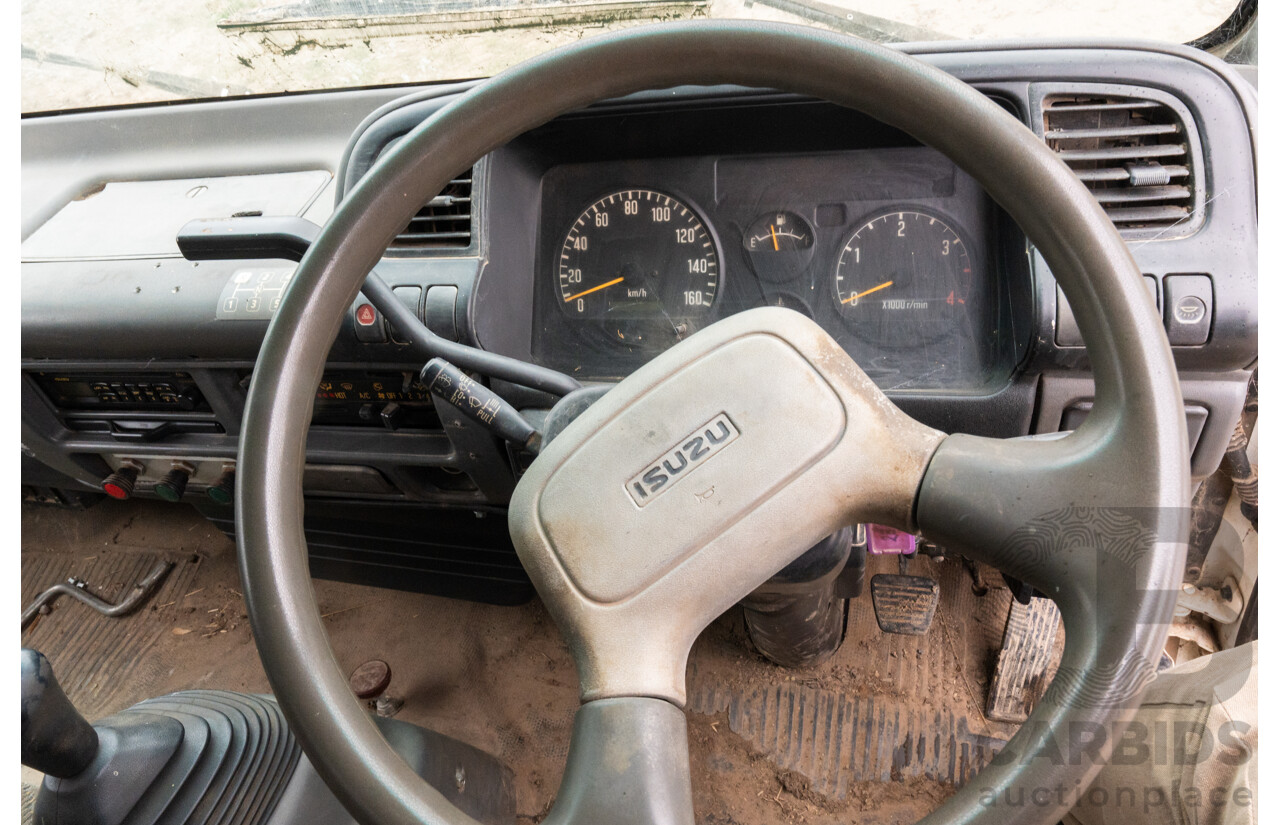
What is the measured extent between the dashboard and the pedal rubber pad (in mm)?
501

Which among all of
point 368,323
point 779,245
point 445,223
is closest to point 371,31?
point 445,223

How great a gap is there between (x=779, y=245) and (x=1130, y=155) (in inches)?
18.9

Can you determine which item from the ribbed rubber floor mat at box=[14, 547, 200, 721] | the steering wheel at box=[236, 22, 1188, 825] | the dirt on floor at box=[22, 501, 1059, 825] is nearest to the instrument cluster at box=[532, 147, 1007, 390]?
the steering wheel at box=[236, 22, 1188, 825]

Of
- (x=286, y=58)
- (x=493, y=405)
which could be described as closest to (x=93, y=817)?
(x=493, y=405)

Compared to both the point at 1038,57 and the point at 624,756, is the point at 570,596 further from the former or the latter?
the point at 1038,57

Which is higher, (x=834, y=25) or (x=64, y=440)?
(x=834, y=25)

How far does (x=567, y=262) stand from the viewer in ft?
4.05

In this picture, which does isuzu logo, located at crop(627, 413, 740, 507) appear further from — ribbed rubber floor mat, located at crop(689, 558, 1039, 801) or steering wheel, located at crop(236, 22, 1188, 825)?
ribbed rubber floor mat, located at crop(689, 558, 1039, 801)

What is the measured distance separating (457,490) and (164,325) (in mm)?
588

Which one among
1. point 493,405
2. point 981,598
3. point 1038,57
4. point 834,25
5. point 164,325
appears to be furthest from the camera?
point 981,598

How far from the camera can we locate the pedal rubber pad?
1.45 metres

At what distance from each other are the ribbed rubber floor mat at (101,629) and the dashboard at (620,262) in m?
0.48

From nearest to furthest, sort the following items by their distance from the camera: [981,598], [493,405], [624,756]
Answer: [624,756], [493,405], [981,598]

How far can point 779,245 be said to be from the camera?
3.85ft
